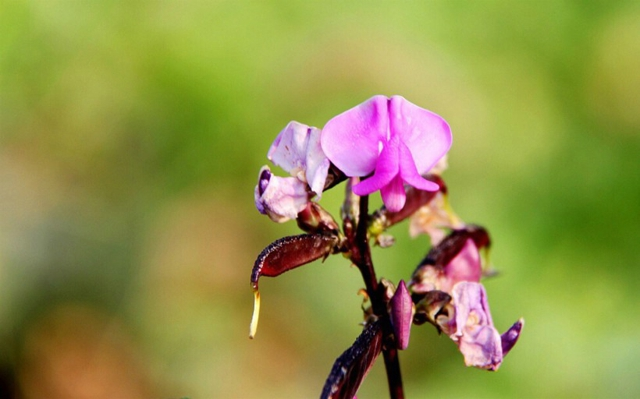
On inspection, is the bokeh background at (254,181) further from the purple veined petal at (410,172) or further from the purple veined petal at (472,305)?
the purple veined petal at (410,172)

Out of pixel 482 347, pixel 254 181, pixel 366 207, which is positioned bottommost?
pixel 254 181

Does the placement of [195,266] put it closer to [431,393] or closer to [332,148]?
[431,393]

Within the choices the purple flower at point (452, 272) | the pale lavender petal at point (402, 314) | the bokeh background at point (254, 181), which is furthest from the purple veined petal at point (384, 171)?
the bokeh background at point (254, 181)

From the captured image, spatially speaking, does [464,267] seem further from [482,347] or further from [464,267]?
[482,347]

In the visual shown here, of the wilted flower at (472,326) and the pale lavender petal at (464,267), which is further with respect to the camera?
the pale lavender petal at (464,267)

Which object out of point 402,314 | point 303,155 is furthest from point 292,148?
point 402,314

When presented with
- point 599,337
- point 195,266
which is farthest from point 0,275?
point 599,337
